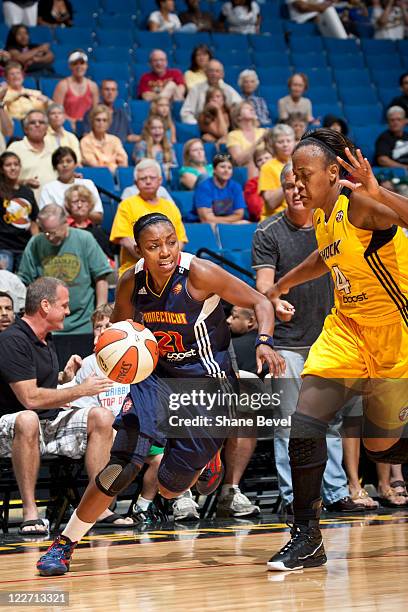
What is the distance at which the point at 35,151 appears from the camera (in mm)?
10570

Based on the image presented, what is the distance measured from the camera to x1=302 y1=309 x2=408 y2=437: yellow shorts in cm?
515

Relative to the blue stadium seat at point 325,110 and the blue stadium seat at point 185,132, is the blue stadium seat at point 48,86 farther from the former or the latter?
the blue stadium seat at point 325,110

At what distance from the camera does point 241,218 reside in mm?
11250

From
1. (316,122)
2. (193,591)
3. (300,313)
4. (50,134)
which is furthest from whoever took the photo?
(316,122)

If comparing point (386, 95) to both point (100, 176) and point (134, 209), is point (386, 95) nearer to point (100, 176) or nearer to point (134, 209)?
point (100, 176)

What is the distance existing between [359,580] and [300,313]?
3046 millimetres

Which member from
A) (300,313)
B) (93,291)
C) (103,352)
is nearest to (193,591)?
(103,352)

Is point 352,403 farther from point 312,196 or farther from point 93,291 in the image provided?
point 312,196

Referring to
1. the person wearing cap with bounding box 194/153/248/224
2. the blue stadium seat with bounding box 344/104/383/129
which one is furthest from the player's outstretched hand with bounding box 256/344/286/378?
the blue stadium seat with bounding box 344/104/383/129

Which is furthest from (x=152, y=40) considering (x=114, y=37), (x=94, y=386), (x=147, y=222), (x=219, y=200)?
(x=147, y=222)

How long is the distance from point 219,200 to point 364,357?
6114 mm

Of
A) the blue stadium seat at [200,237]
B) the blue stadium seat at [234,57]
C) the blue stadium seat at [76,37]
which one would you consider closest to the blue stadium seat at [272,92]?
the blue stadium seat at [234,57]

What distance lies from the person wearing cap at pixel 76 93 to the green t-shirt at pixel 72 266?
362 centimetres

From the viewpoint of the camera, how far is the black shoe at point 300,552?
5035 millimetres
